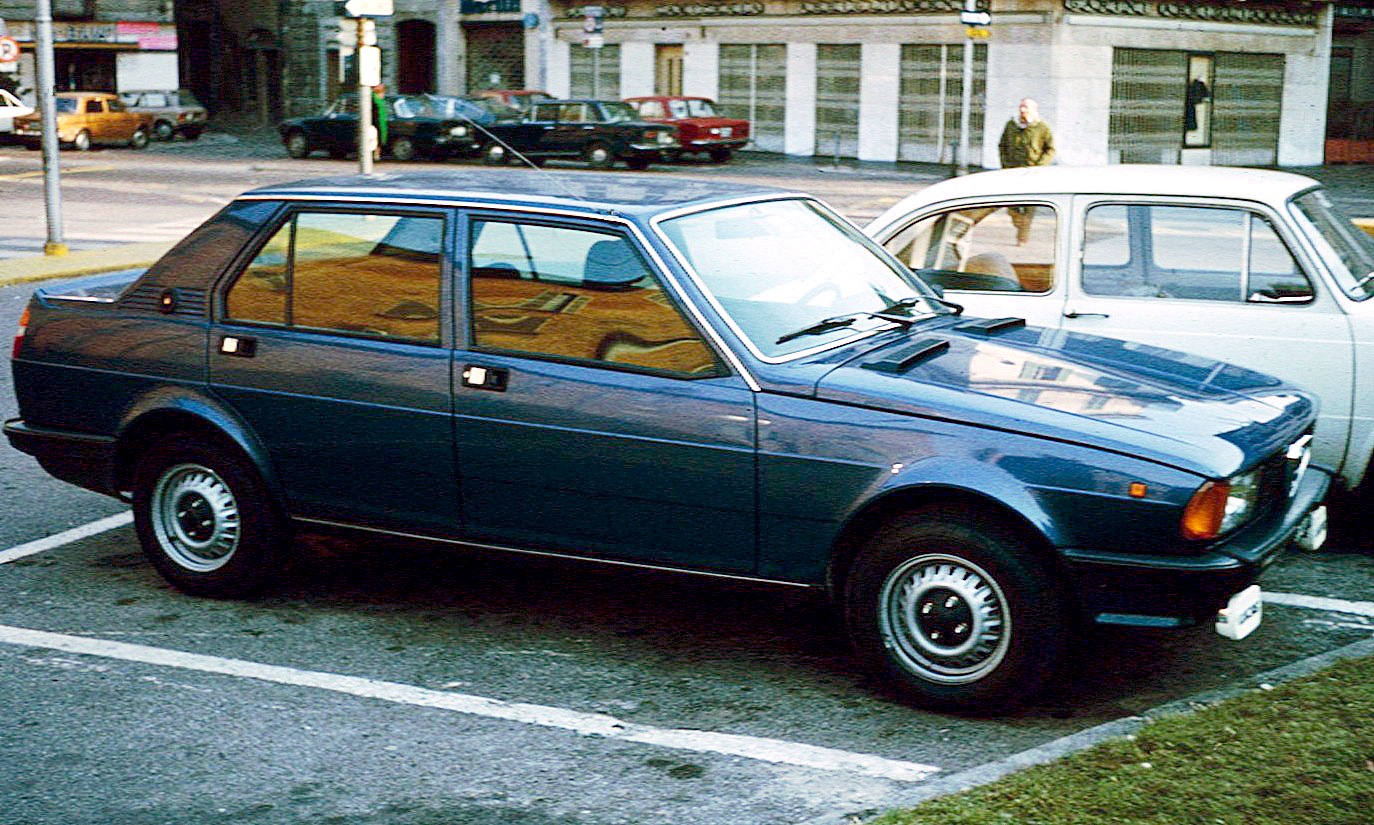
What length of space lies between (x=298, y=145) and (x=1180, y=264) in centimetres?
3351

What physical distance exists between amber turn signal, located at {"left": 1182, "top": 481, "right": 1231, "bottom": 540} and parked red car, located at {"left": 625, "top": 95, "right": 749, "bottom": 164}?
30429 millimetres

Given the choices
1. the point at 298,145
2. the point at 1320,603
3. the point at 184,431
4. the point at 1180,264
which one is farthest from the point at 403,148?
the point at 1320,603

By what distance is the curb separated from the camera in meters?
16.2

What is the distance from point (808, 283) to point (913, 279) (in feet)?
2.48

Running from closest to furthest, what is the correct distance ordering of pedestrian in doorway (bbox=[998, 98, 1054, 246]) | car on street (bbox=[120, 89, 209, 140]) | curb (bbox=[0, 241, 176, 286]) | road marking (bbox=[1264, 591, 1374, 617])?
road marking (bbox=[1264, 591, 1374, 617])
curb (bbox=[0, 241, 176, 286])
pedestrian in doorway (bbox=[998, 98, 1054, 246])
car on street (bbox=[120, 89, 209, 140])

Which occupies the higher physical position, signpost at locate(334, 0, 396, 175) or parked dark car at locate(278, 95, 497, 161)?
signpost at locate(334, 0, 396, 175)

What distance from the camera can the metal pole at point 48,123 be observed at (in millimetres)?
16969

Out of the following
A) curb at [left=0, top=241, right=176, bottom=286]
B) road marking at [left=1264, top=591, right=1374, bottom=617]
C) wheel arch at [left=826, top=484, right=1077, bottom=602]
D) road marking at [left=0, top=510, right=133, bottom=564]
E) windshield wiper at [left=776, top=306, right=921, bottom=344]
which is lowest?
road marking at [left=0, top=510, right=133, bottom=564]

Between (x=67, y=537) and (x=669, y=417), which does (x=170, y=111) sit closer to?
(x=67, y=537)

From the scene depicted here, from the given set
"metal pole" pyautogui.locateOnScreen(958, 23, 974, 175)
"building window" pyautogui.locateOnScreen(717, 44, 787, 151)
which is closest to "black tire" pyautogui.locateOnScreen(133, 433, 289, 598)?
"metal pole" pyautogui.locateOnScreen(958, 23, 974, 175)

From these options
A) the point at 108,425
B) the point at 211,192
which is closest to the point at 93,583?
the point at 108,425

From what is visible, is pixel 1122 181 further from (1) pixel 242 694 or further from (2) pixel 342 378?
(1) pixel 242 694

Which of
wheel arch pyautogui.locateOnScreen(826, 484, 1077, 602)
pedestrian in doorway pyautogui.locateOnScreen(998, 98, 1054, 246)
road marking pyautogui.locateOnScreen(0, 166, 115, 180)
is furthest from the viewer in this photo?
road marking pyautogui.locateOnScreen(0, 166, 115, 180)

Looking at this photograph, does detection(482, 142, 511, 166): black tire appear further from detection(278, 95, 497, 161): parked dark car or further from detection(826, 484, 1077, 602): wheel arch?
detection(826, 484, 1077, 602): wheel arch
